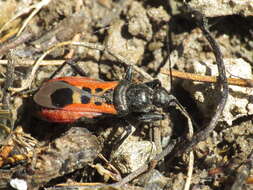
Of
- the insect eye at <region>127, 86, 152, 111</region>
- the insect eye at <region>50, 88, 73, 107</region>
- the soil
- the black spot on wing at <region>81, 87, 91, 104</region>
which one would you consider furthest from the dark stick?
the insect eye at <region>50, 88, 73, 107</region>

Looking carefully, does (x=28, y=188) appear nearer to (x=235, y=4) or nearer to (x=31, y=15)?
(x=31, y=15)

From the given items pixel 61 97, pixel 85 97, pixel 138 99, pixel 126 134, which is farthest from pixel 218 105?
pixel 61 97

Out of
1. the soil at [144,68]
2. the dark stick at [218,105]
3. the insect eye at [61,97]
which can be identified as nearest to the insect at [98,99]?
the insect eye at [61,97]

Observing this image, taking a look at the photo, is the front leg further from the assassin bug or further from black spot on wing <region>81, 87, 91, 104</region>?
black spot on wing <region>81, 87, 91, 104</region>

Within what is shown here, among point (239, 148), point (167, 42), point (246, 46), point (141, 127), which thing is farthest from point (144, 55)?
point (239, 148)

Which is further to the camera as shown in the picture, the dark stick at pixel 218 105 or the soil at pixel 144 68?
the soil at pixel 144 68

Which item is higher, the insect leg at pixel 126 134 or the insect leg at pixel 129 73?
the insect leg at pixel 129 73

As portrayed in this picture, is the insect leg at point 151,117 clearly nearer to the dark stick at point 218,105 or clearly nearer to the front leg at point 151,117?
the front leg at point 151,117

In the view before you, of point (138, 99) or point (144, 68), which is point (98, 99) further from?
point (144, 68)
